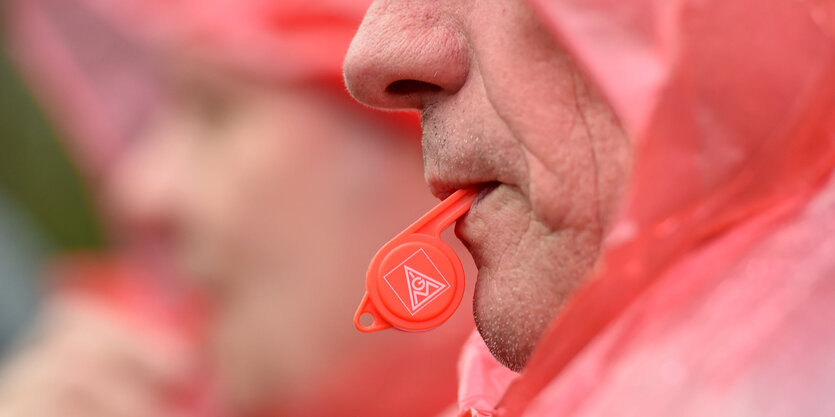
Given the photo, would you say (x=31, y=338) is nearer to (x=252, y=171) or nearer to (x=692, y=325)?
(x=252, y=171)

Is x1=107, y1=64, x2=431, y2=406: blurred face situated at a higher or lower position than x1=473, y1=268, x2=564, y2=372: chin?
lower

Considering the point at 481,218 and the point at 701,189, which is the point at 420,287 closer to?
the point at 481,218

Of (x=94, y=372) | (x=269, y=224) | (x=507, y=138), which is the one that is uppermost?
(x=507, y=138)

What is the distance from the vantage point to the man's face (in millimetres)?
789

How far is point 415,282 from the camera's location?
0.90 m

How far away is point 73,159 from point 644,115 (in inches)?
116

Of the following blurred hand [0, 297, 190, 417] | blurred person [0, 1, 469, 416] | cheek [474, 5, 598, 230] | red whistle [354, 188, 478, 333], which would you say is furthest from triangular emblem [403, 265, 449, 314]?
blurred hand [0, 297, 190, 417]

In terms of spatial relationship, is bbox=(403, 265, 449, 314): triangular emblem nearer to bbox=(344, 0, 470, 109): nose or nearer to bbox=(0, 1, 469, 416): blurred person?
bbox=(344, 0, 470, 109): nose

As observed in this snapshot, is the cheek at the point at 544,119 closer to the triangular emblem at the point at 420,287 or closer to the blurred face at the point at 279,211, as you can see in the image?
the triangular emblem at the point at 420,287

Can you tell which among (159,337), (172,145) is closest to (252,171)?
(172,145)

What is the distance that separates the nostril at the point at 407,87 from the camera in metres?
0.88

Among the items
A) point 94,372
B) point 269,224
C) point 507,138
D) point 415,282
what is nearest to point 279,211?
point 269,224

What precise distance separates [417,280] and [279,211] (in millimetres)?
1120

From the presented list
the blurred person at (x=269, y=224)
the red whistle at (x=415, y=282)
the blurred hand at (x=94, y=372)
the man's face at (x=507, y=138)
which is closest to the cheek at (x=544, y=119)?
the man's face at (x=507, y=138)
